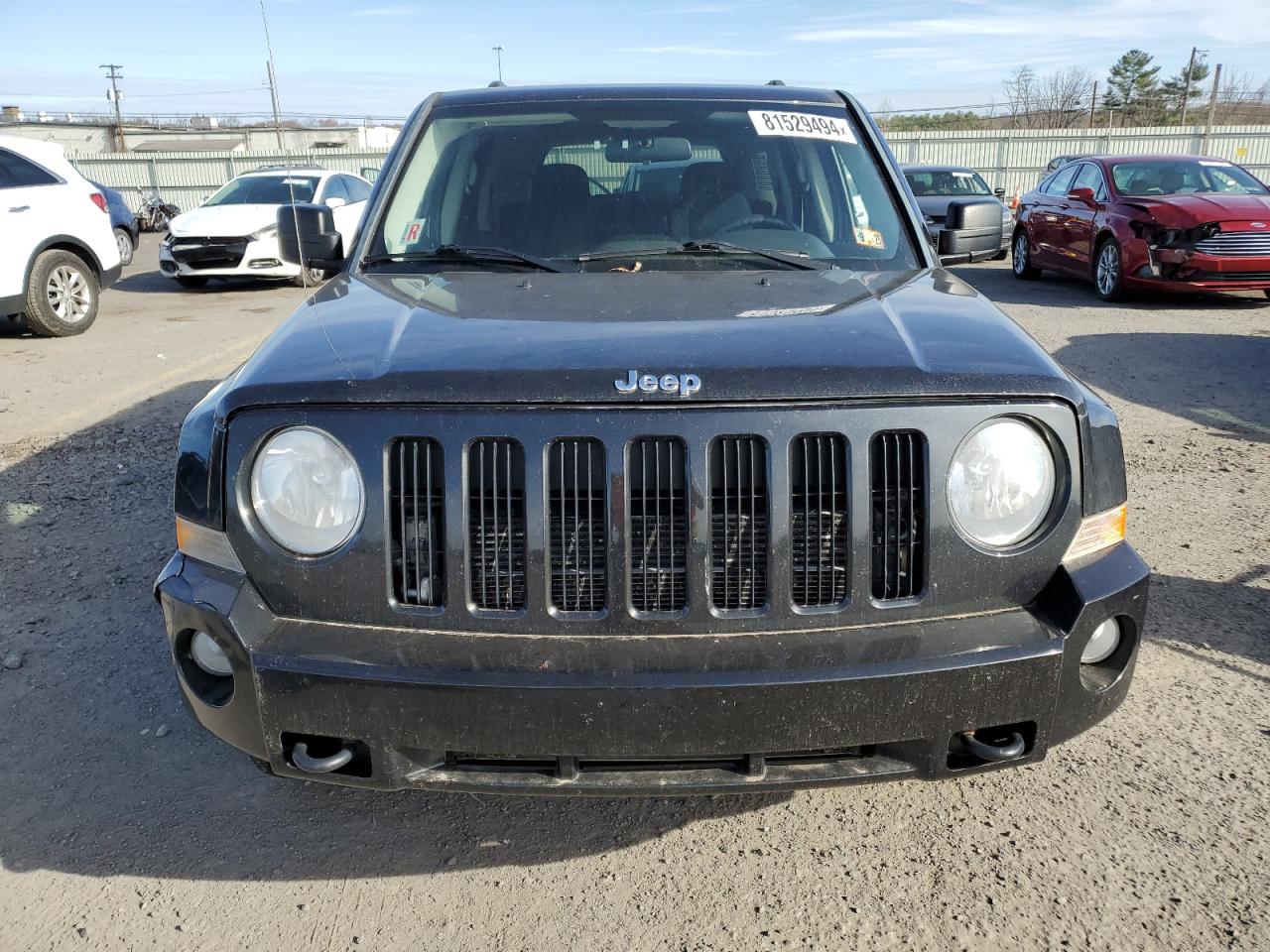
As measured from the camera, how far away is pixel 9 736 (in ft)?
9.75

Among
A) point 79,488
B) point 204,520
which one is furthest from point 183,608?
point 79,488

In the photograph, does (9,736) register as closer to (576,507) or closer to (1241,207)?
(576,507)

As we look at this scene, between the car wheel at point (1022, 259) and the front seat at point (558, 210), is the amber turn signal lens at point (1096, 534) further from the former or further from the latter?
the car wheel at point (1022, 259)

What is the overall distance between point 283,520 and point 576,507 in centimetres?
59

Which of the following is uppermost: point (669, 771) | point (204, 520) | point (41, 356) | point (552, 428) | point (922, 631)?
point (552, 428)

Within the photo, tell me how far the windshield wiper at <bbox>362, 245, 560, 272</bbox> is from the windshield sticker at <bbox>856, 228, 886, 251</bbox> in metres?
0.96

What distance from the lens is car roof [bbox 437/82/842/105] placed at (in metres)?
3.47

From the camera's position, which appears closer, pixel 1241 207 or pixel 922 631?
pixel 922 631

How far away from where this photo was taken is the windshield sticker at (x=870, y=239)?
10.3 feet

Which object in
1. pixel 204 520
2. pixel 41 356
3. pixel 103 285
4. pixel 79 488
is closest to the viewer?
pixel 204 520

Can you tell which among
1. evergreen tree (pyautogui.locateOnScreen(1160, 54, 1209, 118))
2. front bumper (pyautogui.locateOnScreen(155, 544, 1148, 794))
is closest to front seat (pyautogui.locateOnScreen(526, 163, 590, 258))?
front bumper (pyautogui.locateOnScreen(155, 544, 1148, 794))

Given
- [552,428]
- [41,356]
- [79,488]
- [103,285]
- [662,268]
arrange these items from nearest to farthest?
[552,428] → [662,268] → [79,488] → [41,356] → [103,285]

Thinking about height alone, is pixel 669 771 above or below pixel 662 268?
below

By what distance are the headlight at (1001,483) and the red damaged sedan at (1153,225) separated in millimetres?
9832
